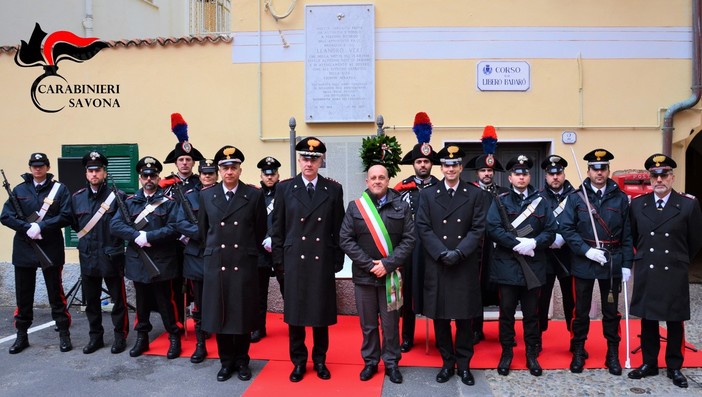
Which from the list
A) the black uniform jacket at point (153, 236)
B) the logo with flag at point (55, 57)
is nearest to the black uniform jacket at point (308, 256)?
the black uniform jacket at point (153, 236)

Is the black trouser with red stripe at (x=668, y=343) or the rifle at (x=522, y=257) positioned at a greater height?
the rifle at (x=522, y=257)

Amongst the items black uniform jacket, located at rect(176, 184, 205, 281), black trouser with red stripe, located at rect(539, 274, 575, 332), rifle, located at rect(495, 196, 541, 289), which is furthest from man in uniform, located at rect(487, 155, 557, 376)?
black uniform jacket, located at rect(176, 184, 205, 281)

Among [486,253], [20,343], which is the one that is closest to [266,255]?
[486,253]

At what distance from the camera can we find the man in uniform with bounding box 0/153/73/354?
602 centimetres

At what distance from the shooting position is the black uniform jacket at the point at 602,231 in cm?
516

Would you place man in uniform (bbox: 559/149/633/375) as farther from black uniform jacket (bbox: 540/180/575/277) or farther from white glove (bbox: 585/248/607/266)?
black uniform jacket (bbox: 540/180/575/277)

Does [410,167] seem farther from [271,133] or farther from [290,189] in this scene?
[290,189]

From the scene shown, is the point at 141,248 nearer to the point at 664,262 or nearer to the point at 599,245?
the point at 599,245

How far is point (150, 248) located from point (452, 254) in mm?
3039

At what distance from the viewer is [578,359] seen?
5230 millimetres

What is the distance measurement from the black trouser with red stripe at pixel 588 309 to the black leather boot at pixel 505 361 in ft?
2.16

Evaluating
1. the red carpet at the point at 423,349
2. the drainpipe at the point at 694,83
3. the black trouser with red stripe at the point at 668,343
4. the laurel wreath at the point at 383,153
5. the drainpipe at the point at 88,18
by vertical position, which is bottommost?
the red carpet at the point at 423,349

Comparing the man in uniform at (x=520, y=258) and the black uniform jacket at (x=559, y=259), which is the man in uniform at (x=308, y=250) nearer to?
the man in uniform at (x=520, y=258)

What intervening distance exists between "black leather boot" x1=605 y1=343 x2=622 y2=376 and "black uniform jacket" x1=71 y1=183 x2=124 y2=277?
4.86 metres
